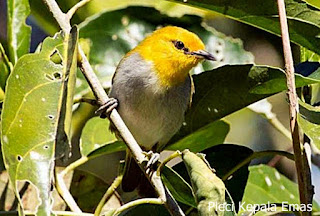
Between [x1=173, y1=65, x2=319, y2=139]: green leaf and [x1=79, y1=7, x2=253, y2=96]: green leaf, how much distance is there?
0.57 meters

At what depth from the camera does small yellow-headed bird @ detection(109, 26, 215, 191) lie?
9.61 feet

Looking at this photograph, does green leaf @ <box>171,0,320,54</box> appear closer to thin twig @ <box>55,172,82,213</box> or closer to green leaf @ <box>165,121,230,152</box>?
green leaf @ <box>165,121,230,152</box>

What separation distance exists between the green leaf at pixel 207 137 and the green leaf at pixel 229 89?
33 millimetres

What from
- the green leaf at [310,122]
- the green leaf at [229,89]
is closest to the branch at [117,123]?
the green leaf at [310,122]

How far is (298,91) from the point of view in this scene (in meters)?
2.29

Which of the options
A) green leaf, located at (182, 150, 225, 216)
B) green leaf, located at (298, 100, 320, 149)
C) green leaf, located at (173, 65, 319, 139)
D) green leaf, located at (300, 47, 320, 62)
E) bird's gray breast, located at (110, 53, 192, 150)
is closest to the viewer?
green leaf, located at (182, 150, 225, 216)

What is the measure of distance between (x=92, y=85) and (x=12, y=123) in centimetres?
25

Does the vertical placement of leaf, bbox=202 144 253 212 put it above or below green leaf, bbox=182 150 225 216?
below

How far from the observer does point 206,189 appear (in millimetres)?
1564

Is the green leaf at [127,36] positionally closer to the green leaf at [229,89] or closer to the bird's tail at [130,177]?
the bird's tail at [130,177]

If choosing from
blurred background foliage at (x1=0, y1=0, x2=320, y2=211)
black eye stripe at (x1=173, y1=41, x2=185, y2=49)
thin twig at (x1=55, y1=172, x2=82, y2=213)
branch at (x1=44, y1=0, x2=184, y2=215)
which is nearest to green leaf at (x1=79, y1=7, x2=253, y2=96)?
blurred background foliage at (x1=0, y1=0, x2=320, y2=211)

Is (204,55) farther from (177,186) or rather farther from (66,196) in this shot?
(66,196)

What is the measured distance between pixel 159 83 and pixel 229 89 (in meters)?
0.62

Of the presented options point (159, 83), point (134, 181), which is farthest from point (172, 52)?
point (134, 181)
